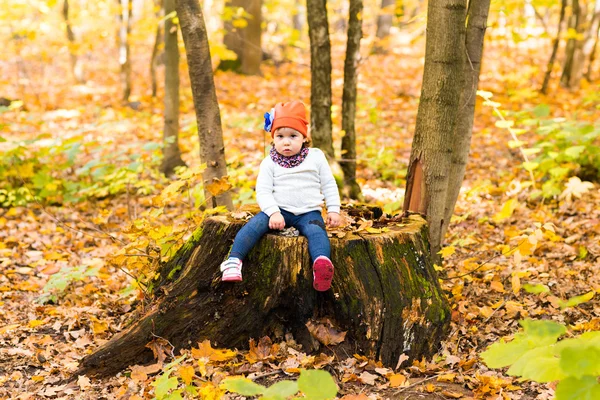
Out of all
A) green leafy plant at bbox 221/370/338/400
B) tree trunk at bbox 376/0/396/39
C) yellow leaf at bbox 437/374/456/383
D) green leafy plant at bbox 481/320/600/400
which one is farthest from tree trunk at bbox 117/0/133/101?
green leafy plant at bbox 481/320/600/400

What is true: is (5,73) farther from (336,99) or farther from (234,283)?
(234,283)

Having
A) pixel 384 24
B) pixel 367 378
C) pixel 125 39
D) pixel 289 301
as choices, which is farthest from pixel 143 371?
pixel 384 24

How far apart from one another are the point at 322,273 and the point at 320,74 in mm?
3817

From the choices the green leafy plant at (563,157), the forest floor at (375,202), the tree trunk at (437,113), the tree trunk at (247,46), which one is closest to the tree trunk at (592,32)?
the forest floor at (375,202)

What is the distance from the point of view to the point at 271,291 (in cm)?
362

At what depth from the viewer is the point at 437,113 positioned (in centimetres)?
407

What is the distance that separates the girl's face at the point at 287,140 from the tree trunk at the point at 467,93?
4.18 ft

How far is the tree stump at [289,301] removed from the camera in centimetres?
359

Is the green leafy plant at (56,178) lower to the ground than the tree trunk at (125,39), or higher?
lower

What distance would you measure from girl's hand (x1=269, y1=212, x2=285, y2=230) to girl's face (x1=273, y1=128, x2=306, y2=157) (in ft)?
1.59

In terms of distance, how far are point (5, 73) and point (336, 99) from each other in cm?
1382

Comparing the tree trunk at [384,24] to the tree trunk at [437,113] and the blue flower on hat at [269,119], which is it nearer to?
the tree trunk at [437,113]

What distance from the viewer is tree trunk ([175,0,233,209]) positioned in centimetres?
486

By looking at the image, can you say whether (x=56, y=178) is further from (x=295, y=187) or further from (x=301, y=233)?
(x=301, y=233)
